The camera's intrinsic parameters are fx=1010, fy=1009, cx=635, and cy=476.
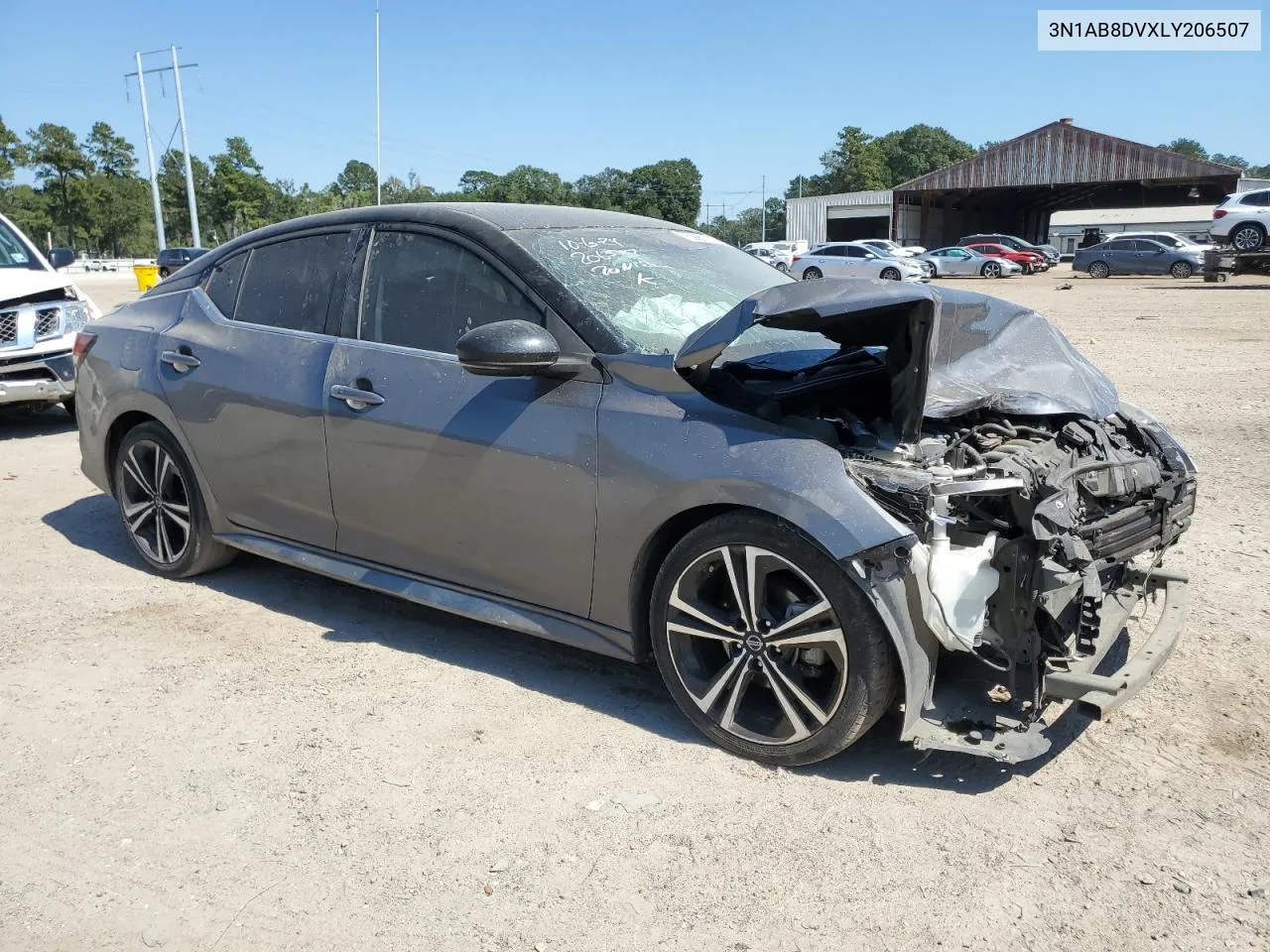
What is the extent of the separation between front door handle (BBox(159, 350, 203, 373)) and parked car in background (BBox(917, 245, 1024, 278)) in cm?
3893

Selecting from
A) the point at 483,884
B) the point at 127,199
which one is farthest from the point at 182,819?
the point at 127,199

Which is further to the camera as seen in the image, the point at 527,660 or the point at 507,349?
the point at 527,660

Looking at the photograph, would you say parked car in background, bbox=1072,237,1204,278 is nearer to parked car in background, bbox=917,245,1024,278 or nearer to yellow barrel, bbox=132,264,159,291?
parked car in background, bbox=917,245,1024,278

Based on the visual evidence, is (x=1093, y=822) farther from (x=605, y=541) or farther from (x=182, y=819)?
(x=182, y=819)

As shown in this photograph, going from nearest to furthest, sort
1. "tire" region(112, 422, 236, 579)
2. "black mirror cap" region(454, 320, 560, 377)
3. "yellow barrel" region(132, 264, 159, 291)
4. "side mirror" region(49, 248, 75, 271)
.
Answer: "black mirror cap" region(454, 320, 560, 377) → "tire" region(112, 422, 236, 579) → "side mirror" region(49, 248, 75, 271) → "yellow barrel" region(132, 264, 159, 291)

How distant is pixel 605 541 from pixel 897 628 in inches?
39.5

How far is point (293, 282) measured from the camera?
173 inches

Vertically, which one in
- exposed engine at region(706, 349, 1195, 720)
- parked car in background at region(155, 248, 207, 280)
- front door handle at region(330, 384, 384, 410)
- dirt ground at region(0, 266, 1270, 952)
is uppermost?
parked car in background at region(155, 248, 207, 280)

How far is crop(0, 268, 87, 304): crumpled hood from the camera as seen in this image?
27.6ft

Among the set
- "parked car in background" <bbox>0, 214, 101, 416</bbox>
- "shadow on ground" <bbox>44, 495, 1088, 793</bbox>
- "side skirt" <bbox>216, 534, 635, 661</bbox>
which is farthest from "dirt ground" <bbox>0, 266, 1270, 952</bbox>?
"parked car in background" <bbox>0, 214, 101, 416</bbox>

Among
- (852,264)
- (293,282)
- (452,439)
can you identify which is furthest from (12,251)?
(852,264)

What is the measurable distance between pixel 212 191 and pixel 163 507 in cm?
7054

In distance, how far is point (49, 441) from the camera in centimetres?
848

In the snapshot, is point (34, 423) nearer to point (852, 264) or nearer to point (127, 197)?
point (852, 264)
